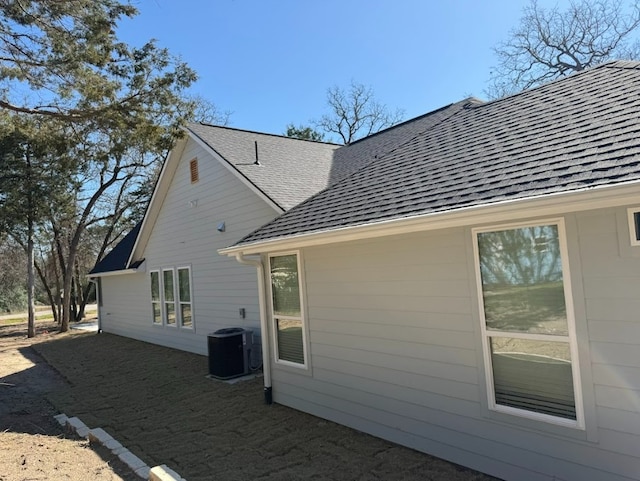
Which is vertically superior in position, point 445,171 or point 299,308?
point 445,171

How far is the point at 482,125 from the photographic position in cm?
641

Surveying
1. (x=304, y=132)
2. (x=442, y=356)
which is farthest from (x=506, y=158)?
(x=304, y=132)

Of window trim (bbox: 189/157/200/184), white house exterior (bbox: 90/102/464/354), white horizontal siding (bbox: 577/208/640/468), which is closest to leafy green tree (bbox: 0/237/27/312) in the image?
white house exterior (bbox: 90/102/464/354)

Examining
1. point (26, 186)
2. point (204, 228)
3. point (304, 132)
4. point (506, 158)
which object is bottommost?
point (506, 158)

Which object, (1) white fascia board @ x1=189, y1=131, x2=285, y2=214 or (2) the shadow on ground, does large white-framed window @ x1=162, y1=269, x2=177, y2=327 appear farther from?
(1) white fascia board @ x1=189, y1=131, x2=285, y2=214

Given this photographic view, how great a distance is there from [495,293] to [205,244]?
8.48 meters

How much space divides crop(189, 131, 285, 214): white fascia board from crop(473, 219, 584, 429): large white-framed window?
15.9ft

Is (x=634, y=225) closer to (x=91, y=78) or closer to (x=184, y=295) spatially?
(x=91, y=78)

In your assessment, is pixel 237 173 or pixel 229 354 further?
pixel 237 173

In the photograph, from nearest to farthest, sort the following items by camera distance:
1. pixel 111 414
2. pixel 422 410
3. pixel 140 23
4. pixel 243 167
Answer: pixel 422 410 → pixel 111 414 → pixel 140 23 → pixel 243 167

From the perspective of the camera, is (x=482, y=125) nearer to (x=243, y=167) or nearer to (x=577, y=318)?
(x=577, y=318)

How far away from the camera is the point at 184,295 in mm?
12398

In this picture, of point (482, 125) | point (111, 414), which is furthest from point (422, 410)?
point (111, 414)

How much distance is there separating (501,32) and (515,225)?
23.7 meters
